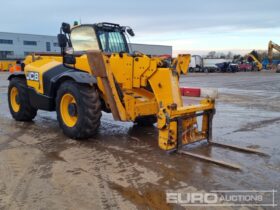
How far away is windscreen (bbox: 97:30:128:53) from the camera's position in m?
7.46

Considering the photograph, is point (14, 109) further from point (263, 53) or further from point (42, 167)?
point (263, 53)

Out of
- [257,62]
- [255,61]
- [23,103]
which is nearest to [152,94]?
[23,103]

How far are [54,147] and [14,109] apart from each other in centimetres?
313

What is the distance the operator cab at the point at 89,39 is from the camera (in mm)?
7320

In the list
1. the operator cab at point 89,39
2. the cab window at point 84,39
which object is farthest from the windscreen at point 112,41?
the cab window at point 84,39

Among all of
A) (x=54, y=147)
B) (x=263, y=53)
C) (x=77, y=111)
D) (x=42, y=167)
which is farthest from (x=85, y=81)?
(x=263, y=53)

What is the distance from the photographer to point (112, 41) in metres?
7.75

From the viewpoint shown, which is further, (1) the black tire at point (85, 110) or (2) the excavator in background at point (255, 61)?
(2) the excavator in background at point (255, 61)

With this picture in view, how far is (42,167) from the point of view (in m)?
5.16

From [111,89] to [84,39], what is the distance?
186 centimetres

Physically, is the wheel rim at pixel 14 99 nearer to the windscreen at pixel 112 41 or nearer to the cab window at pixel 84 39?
the cab window at pixel 84 39

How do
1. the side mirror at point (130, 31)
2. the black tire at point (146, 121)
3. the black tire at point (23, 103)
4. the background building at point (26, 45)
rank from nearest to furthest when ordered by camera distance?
the black tire at point (146, 121) < the side mirror at point (130, 31) < the black tire at point (23, 103) < the background building at point (26, 45)

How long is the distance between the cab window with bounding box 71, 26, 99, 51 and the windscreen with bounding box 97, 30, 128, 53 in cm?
15

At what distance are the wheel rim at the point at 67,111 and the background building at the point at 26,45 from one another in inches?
2626
